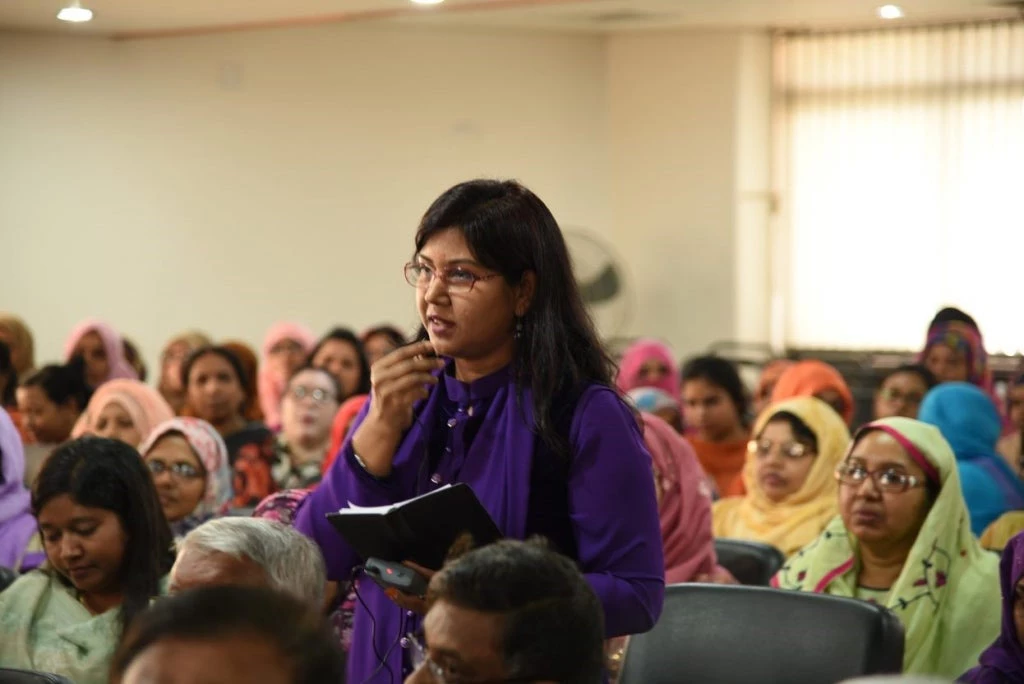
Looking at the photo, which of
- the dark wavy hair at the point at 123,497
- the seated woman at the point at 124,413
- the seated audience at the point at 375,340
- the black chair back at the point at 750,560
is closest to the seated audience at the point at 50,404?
the seated woman at the point at 124,413

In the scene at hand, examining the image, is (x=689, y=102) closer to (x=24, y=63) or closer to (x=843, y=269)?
(x=843, y=269)

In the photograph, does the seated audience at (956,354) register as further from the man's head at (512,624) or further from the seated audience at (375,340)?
the man's head at (512,624)

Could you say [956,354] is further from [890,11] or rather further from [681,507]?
[681,507]

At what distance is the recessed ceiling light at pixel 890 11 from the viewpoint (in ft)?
26.2

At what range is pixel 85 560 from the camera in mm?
3104

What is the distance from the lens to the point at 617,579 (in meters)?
2.06

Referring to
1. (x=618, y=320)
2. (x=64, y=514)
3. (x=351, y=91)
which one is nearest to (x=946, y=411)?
(x=64, y=514)

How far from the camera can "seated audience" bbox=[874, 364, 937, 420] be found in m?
6.20

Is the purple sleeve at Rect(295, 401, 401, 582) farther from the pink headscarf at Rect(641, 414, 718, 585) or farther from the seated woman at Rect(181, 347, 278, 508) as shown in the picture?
the seated woman at Rect(181, 347, 278, 508)

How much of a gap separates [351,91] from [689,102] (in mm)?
2134

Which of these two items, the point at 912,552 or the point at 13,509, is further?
the point at 13,509

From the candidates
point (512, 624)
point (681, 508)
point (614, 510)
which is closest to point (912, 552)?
point (681, 508)

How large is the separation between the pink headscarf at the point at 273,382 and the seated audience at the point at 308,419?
2.59ft

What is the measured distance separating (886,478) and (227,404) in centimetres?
327
